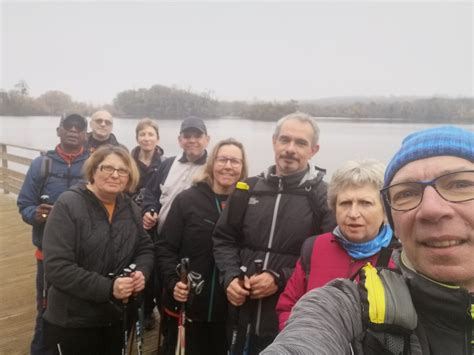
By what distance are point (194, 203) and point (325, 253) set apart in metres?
0.90

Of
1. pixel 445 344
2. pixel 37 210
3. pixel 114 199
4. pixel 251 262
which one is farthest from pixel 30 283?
pixel 445 344

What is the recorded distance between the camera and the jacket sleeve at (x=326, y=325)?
0.80m

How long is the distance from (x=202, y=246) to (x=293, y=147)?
2.60 ft

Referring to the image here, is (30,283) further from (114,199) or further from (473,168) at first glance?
(473,168)

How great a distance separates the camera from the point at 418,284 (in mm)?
770

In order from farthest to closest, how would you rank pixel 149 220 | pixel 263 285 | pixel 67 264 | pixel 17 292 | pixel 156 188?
pixel 17 292, pixel 156 188, pixel 149 220, pixel 67 264, pixel 263 285

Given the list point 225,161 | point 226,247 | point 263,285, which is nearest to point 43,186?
point 225,161

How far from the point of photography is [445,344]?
2.41ft

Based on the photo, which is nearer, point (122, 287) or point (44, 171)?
point (122, 287)

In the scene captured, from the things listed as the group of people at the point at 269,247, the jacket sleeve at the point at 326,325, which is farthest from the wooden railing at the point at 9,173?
the jacket sleeve at the point at 326,325

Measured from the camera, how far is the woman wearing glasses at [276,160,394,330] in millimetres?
1345

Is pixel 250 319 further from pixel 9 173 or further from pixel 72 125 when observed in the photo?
pixel 9 173

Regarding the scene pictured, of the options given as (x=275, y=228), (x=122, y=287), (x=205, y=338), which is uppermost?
(x=275, y=228)

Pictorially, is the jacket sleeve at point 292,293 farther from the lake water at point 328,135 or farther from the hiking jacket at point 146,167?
the lake water at point 328,135
